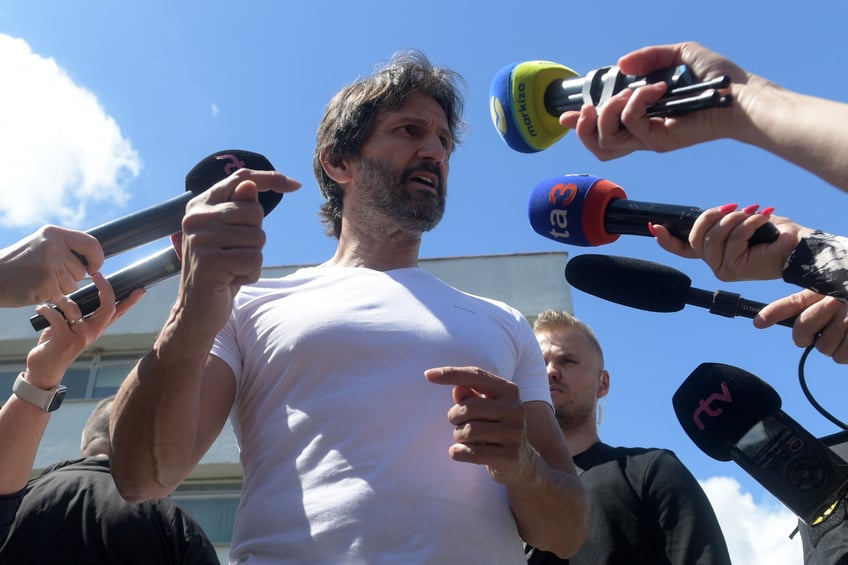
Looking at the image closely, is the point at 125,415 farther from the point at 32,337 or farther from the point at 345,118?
the point at 32,337

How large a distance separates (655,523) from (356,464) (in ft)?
5.05

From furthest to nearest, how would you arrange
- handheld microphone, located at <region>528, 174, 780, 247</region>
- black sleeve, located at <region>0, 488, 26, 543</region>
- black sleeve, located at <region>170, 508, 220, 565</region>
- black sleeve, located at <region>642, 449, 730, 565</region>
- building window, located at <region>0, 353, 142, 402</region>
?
building window, located at <region>0, 353, 142, 402</region> < black sleeve, located at <region>170, 508, 220, 565</region> < black sleeve, located at <region>642, 449, 730, 565</region> < black sleeve, located at <region>0, 488, 26, 543</region> < handheld microphone, located at <region>528, 174, 780, 247</region>

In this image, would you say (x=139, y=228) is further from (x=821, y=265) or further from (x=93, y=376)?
(x=93, y=376)

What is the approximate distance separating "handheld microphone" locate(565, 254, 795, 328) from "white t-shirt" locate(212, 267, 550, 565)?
0.33m

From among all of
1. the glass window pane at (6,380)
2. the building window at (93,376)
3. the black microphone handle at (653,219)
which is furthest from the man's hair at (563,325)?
the glass window pane at (6,380)

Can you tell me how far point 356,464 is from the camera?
1.67 meters

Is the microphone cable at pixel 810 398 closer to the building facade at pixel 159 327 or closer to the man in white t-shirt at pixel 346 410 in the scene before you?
the man in white t-shirt at pixel 346 410

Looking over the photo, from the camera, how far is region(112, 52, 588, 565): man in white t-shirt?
156 cm

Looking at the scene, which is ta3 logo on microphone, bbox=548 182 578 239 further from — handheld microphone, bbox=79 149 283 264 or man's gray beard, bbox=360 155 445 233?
handheld microphone, bbox=79 149 283 264

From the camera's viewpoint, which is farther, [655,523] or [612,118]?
[655,523]

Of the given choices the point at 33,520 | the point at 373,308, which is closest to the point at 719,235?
the point at 373,308

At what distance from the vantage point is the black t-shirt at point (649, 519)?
269cm

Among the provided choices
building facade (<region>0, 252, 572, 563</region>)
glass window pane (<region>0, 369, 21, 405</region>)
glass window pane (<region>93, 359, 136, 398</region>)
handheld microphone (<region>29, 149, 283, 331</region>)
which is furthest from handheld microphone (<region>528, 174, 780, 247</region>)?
glass window pane (<region>0, 369, 21, 405</region>)

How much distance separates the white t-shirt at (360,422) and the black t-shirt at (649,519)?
0.97 meters
